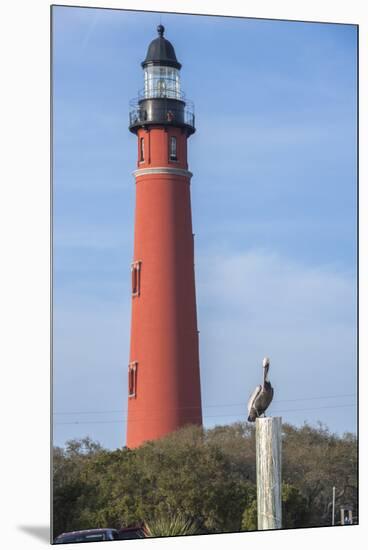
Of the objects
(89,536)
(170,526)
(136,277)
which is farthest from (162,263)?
(89,536)

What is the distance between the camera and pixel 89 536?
67.9 ft

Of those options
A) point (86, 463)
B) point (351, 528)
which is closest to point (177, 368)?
point (86, 463)

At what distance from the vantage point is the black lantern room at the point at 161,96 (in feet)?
81.5

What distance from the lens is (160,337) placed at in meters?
24.6

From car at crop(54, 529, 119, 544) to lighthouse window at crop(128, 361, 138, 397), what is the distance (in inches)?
146

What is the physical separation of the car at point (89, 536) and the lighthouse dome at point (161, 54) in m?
Result: 7.61

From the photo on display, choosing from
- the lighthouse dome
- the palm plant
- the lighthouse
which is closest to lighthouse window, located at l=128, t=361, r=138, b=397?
the lighthouse

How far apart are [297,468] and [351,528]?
370cm

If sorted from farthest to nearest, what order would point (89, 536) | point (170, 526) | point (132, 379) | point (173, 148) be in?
point (173, 148) → point (132, 379) → point (170, 526) → point (89, 536)

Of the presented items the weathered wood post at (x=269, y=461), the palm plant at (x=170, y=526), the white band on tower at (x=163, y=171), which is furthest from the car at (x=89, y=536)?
the white band on tower at (x=163, y=171)

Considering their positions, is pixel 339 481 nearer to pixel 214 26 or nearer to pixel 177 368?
pixel 177 368

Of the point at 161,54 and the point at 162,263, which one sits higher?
the point at 161,54

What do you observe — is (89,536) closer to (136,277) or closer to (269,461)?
(269,461)

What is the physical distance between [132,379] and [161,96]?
4.40 metres
